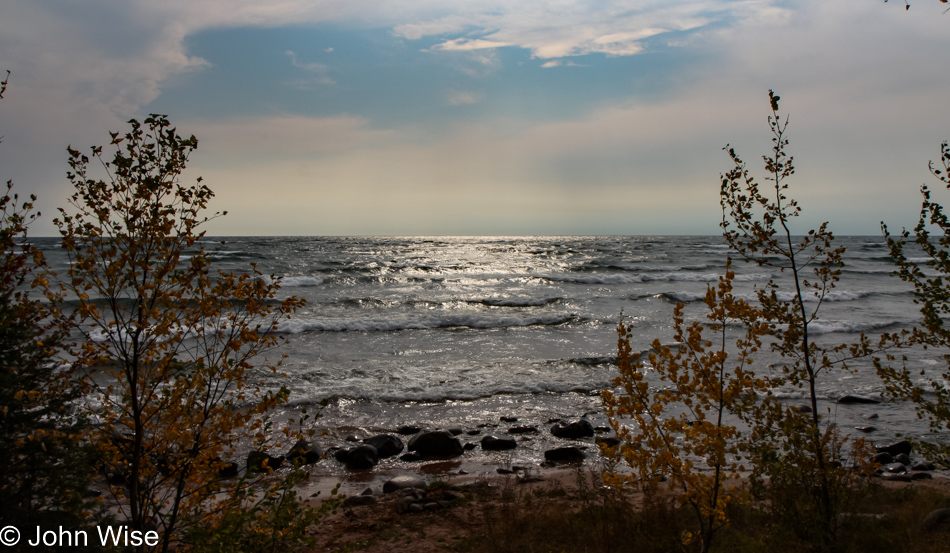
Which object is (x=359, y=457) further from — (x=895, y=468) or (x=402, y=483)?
(x=895, y=468)

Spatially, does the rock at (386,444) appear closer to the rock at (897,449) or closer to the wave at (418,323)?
the rock at (897,449)

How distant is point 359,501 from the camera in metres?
7.26

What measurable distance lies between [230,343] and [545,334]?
56.6 ft

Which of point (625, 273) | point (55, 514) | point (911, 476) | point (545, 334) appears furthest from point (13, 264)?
point (625, 273)

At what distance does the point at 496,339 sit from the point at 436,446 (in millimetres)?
10048

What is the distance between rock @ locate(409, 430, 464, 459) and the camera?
9312 mm

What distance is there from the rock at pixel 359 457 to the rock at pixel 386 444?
13 centimetres

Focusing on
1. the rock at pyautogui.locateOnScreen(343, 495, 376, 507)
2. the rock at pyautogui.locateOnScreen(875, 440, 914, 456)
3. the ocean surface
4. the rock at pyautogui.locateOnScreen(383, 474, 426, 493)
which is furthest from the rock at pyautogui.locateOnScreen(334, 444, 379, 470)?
the rock at pyautogui.locateOnScreen(875, 440, 914, 456)

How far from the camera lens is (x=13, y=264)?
12.5ft

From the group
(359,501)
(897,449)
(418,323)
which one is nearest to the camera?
(359,501)

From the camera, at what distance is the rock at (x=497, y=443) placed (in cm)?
963

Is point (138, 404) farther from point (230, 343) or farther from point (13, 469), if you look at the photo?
point (13, 469)

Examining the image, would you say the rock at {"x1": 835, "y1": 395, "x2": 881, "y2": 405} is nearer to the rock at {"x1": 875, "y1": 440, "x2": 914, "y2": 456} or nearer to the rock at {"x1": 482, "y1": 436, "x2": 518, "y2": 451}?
the rock at {"x1": 875, "y1": 440, "x2": 914, "y2": 456}

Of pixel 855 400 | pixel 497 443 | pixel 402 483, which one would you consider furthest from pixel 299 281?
pixel 855 400
